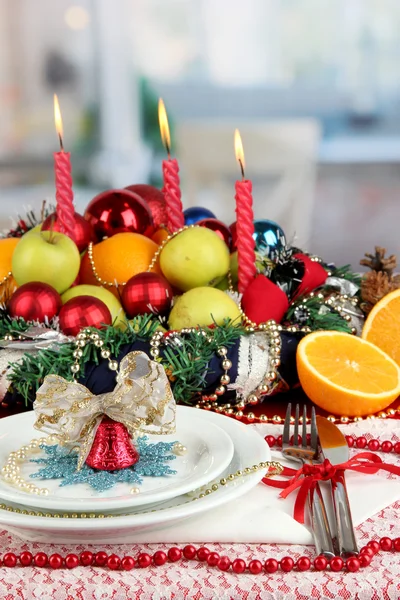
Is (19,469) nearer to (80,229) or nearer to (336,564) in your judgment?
(336,564)

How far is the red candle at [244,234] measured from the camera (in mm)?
1133

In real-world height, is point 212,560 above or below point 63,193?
below

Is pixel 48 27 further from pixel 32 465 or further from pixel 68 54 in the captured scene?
pixel 32 465

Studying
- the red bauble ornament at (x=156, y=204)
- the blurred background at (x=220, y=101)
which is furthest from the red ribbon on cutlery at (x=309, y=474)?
the blurred background at (x=220, y=101)

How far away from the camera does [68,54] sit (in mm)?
5207

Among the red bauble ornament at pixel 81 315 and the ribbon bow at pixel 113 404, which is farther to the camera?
the red bauble ornament at pixel 81 315

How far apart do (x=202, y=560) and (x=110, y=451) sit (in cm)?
13

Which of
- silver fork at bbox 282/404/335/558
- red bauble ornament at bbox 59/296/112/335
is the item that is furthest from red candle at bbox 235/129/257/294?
silver fork at bbox 282/404/335/558

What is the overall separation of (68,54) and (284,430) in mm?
4861

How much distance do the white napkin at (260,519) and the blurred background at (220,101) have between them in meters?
2.06

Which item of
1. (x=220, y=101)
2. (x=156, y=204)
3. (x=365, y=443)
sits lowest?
(x=220, y=101)

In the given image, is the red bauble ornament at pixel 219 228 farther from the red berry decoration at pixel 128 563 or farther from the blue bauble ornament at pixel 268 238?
the red berry decoration at pixel 128 563

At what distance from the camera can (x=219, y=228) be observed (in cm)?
131

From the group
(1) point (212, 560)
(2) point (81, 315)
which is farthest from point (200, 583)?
(2) point (81, 315)
